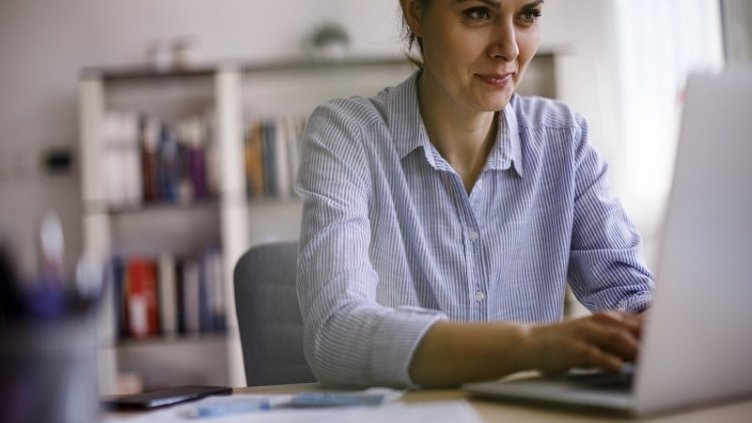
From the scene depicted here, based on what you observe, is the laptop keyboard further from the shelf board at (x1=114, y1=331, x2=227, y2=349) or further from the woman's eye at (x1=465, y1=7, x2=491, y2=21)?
the shelf board at (x1=114, y1=331, x2=227, y2=349)

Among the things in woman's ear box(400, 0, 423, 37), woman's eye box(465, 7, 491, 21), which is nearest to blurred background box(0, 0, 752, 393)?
woman's ear box(400, 0, 423, 37)

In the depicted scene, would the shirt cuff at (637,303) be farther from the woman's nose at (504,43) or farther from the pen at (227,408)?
the pen at (227,408)

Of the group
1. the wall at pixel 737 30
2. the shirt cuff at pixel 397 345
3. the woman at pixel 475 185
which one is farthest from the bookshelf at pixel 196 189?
the shirt cuff at pixel 397 345

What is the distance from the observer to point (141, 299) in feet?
12.3

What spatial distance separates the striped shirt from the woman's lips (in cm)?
10

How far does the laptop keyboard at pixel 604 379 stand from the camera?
806 mm

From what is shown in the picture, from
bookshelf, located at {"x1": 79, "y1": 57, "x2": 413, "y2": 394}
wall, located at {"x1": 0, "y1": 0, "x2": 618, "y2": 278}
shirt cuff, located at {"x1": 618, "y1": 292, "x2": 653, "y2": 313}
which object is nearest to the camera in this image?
shirt cuff, located at {"x1": 618, "y1": 292, "x2": 653, "y2": 313}

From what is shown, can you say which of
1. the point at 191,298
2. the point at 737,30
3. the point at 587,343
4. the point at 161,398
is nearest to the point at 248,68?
the point at 191,298

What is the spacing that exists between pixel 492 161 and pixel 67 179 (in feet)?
10.0

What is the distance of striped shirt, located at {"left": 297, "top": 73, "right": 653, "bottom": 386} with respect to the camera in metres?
1.42

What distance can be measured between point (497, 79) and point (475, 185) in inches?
6.8

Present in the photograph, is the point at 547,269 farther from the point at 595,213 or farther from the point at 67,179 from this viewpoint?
the point at 67,179

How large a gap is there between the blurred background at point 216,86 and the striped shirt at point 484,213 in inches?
91.9

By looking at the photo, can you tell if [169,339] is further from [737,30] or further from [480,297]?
[737,30]
